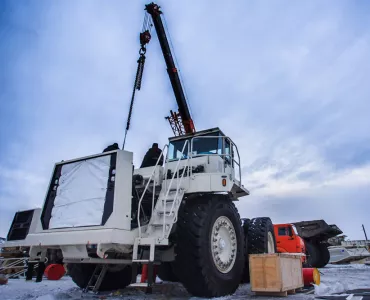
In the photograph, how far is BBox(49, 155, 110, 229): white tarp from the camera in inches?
208

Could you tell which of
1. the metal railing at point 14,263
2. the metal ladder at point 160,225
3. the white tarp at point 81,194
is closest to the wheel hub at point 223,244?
the metal ladder at point 160,225

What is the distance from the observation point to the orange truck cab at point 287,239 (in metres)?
14.1

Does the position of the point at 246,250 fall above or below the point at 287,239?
below

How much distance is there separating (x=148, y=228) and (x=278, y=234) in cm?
1069

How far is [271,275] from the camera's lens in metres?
5.93

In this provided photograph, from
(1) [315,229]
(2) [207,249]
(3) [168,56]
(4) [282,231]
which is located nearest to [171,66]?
(3) [168,56]

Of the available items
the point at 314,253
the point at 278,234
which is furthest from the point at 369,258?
the point at 278,234

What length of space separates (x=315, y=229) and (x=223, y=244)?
49.6ft

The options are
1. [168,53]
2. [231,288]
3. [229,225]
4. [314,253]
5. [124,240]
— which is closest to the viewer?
[124,240]

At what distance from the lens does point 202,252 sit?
5.35 m

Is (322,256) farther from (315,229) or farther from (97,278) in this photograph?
(97,278)

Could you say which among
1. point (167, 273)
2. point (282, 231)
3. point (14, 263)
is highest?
point (282, 231)

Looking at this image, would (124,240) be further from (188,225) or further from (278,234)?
(278,234)

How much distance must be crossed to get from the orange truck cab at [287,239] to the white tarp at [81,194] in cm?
1112
